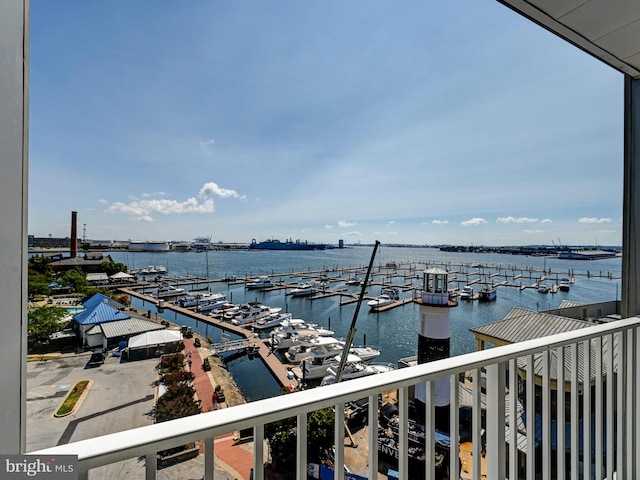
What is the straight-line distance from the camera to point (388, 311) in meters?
15.9

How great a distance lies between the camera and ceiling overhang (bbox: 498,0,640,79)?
1.10 m

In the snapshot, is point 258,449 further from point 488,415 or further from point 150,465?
point 488,415

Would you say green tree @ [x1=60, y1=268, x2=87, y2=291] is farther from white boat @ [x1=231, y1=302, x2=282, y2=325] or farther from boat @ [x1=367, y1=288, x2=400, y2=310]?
boat @ [x1=367, y1=288, x2=400, y2=310]

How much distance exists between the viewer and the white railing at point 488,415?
45 cm

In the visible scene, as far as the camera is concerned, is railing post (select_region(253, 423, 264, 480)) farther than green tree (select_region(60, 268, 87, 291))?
No

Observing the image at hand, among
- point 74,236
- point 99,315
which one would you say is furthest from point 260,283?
point 74,236

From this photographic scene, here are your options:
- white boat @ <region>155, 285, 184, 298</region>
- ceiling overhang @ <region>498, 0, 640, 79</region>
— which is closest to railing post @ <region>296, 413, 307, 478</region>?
ceiling overhang @ <region>498, 0, 640, 79</region>

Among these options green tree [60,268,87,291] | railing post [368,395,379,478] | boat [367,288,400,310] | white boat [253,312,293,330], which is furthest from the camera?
boat [367,288,400,310]

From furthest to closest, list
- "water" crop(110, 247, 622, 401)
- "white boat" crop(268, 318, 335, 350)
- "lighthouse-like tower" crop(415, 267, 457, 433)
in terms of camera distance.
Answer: "white boat" crop(268, 318, 335, 350), "lighthouse-like tower" crop(415, 267, 457, 433), "water" crop(110, 247, 622, 401)

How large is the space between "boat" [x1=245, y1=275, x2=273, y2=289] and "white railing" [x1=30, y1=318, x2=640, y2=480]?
2213 cm

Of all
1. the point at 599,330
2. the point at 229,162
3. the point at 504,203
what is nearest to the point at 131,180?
the point at 229,162

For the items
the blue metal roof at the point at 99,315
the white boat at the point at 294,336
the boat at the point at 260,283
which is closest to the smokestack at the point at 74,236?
the blue metal roof at the point at 99,315

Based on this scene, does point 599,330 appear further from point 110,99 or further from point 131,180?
point 131,180
